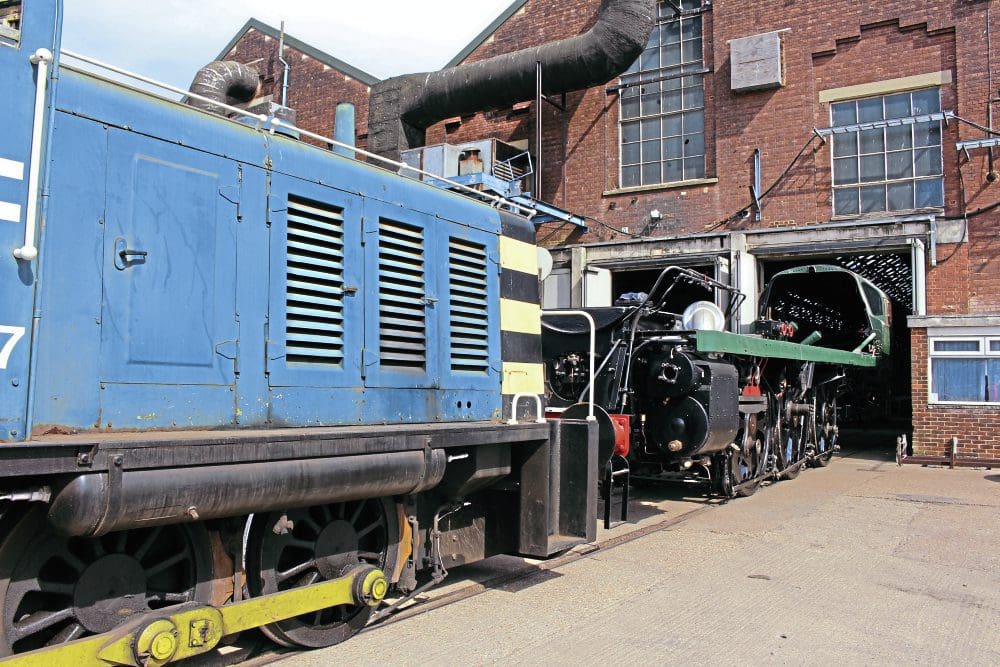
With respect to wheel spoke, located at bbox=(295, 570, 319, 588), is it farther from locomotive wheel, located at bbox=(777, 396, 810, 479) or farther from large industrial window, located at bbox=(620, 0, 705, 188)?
large industrial window, located at bbox=(620, 0, 705, 188)

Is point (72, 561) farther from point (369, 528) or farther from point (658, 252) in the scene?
point (658, 252)

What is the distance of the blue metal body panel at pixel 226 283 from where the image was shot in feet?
11.5

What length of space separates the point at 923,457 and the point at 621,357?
7979 mm

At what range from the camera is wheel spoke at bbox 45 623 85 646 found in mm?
3459

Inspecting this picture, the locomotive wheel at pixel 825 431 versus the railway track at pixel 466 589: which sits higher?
the locomotive wheel at pixel 825 431

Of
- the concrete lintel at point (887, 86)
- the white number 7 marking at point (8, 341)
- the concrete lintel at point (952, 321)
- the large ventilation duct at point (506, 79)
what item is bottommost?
the white number 7 marking at point (8, 341)

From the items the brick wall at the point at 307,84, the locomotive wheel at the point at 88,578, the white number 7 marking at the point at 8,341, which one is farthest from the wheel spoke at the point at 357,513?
the brick wall at the point at 307,84

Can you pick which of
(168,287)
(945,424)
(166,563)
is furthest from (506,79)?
(166,563)

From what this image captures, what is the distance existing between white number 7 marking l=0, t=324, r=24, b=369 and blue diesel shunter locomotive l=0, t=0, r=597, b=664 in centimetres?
1

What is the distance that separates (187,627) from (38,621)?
22.6 inches

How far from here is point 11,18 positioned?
3.31 meters

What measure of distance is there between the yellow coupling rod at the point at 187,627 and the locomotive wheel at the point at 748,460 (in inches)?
271

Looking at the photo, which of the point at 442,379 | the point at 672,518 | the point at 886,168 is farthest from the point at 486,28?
the point at 442,379

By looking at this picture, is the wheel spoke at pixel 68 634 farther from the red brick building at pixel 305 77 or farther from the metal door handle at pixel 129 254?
the red brick building at pixel 305 77
